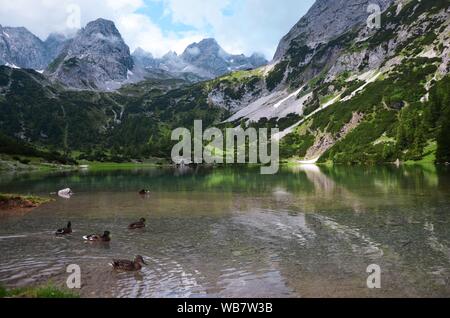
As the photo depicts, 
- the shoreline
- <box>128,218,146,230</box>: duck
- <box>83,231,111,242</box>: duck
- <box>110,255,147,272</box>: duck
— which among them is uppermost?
the shoreline

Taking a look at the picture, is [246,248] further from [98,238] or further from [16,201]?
[16,201]

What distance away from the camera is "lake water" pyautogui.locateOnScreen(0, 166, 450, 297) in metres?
22.8

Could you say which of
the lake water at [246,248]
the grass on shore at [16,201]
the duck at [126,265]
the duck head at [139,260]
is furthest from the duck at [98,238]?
the grass on shore at [16,201]

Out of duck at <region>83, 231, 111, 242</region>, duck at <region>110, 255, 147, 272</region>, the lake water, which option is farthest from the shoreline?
duck at <region>110, 255, 147, 272</region>

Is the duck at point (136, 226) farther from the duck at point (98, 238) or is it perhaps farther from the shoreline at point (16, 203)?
the shoreline at point (16, 203)

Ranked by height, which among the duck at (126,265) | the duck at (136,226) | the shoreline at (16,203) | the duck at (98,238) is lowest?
the duck at (126,265)

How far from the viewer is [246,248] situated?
32000mm

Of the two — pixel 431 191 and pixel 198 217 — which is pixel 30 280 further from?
pixel 431 191

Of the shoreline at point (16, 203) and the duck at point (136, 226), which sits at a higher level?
the shoreline at point (16, 203)

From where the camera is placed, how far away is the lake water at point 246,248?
2278 centimetres

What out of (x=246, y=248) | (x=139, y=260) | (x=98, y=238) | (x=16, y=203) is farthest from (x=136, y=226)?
(x=16, y=203)

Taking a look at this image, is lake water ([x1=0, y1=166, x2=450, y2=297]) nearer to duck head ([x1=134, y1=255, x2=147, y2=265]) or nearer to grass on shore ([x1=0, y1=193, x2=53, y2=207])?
duck head ([x1=134, y1=255, x2=147, y2=265])

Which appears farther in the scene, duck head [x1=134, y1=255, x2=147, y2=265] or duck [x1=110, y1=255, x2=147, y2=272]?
duck head [x1=134, y1=255, x2=147, y2=265]
